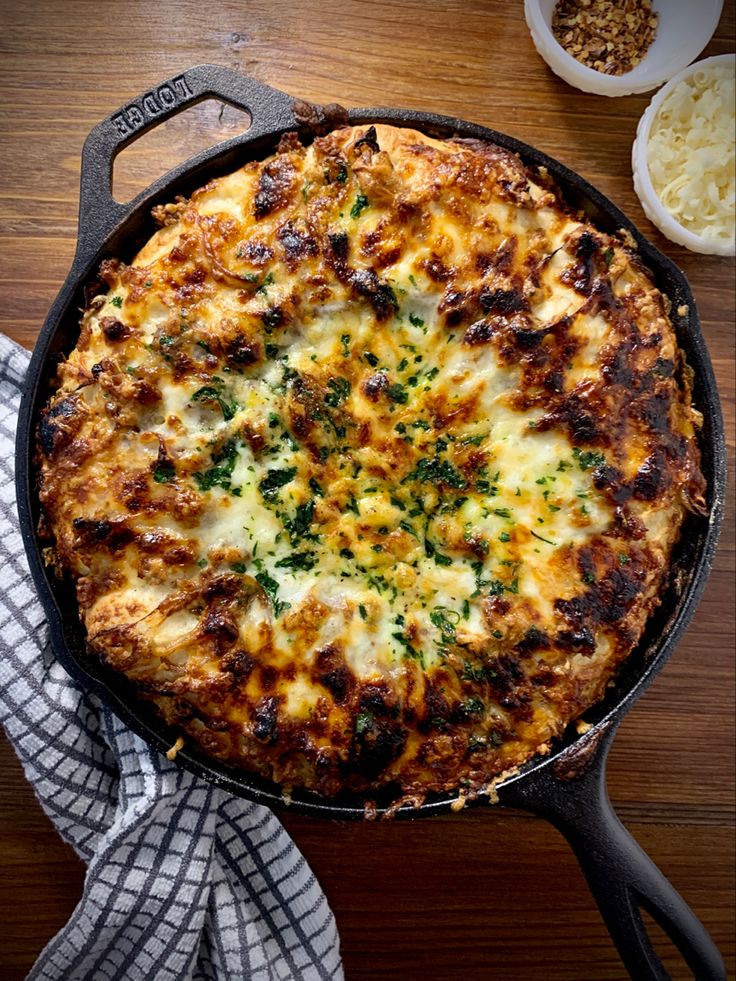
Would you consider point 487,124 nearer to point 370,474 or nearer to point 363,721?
point 370,474

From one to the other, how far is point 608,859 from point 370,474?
1100 millimetres

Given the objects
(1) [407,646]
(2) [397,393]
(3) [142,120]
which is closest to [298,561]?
(1) [407,646]

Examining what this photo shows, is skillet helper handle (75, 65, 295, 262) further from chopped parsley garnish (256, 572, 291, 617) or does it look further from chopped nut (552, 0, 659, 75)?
chopped nut (552, 0, 659, 75)

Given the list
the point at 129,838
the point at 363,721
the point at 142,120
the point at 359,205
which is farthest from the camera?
the point at 129,838

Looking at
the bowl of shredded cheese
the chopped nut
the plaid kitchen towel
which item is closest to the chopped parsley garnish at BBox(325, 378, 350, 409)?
the plaid kitchen towel

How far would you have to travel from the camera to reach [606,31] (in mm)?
2830

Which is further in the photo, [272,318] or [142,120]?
[142,120]

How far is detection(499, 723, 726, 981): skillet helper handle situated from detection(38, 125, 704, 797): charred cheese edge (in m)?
0.11

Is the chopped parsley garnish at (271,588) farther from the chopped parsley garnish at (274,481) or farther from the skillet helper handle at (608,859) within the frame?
the skillet helper handle at (608,859)

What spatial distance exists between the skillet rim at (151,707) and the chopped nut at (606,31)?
0.69 meters

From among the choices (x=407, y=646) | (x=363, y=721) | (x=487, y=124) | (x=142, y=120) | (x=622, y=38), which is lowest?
(x=363, y=721)

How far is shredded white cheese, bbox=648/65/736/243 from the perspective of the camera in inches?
108

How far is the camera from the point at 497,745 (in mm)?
2178

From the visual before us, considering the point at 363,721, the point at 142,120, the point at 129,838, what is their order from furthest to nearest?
the point at 129,838 < the point at 142,120 < the point at 363,721
